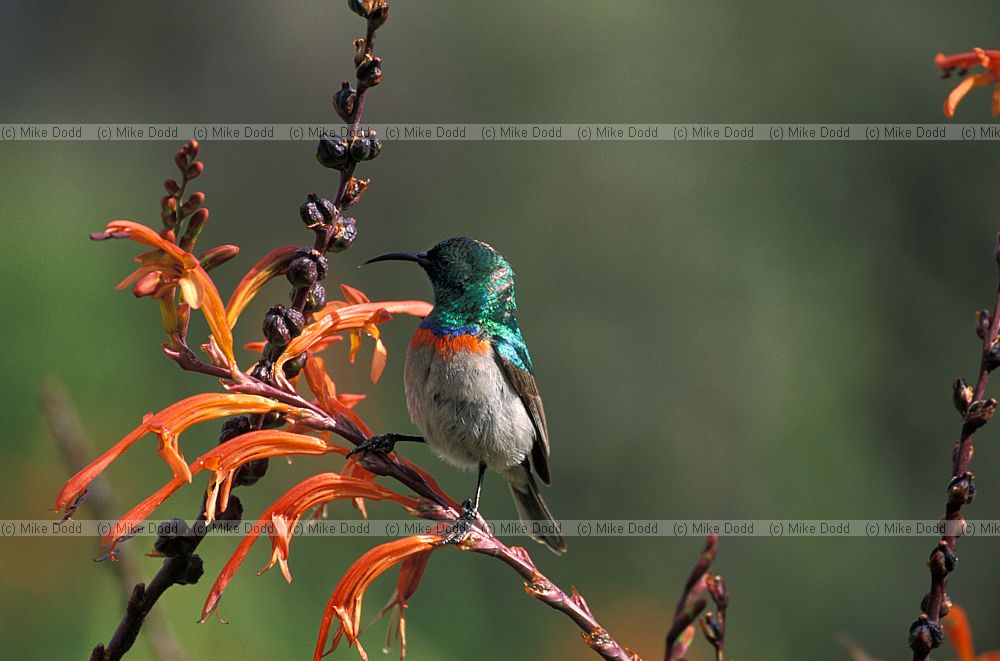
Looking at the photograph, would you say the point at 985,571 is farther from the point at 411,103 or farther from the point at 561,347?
the point at 411,103

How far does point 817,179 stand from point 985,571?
2257mm

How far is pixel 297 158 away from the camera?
6.42 metres

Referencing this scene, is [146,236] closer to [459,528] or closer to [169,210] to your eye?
[169,210]

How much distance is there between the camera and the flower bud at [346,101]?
1.59m

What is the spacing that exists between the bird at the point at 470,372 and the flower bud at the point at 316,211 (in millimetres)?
961

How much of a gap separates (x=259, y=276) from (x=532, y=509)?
1.27 metres

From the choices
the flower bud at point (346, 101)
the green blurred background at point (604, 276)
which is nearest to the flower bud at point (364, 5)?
the flower bud at point (346, 101)

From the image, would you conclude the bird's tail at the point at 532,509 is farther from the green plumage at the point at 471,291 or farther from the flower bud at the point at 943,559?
the flower bud at the point at 943,559

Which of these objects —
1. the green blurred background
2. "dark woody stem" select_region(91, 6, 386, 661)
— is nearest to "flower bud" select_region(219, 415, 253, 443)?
"dark woody stem" select_region(91, 6, 386, 661)

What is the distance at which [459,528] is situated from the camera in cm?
168

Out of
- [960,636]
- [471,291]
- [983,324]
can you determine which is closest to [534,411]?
[471,291]

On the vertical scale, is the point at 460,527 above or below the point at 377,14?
below

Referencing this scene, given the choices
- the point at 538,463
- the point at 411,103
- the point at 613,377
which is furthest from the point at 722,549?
the point at 411,103

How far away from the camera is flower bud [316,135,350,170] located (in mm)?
1550
